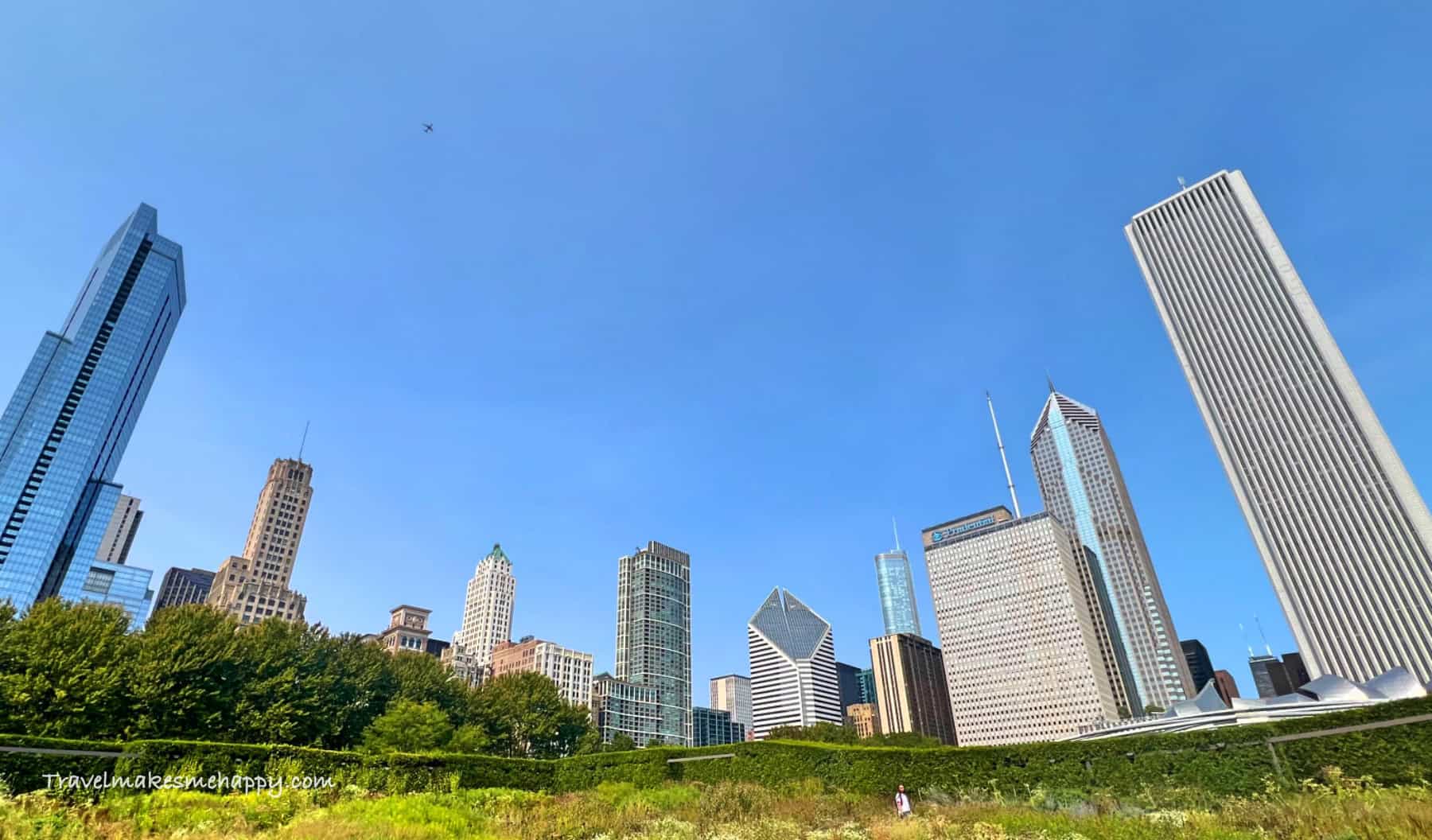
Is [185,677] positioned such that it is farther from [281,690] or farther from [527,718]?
[527,718]

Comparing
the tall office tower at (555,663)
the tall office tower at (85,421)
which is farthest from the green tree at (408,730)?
the tall office tower at (555,663)

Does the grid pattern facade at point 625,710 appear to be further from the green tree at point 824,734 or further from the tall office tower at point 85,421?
the tall office tower at point 85,421

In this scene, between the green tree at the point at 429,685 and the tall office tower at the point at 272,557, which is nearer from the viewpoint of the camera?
the green tree at the point at 429,685

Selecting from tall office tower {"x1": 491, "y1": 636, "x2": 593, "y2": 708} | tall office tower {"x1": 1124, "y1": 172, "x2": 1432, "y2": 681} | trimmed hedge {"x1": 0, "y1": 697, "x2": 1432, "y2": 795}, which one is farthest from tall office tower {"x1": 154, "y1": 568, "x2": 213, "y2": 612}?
tall office tower {"x1": 1124, "y1": 172, "x2": 1432, "y2": 681}

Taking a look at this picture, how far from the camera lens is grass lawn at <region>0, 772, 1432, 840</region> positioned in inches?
468

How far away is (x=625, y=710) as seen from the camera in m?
187

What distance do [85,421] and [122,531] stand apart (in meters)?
89.9

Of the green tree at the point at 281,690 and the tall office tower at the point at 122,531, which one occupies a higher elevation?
the tall office tower at the point at 122,531

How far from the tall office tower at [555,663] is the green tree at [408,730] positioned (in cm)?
13380

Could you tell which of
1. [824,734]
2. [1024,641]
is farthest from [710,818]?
[1024,641]

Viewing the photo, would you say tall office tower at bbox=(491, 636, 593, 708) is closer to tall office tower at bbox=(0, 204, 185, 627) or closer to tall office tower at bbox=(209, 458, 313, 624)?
tall office tower at bbox=(209, 458, 313, 624)

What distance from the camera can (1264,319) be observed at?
338ft

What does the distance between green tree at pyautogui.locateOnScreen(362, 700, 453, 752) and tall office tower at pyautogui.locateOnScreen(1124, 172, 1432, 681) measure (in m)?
110

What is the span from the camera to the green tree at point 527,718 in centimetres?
5806
